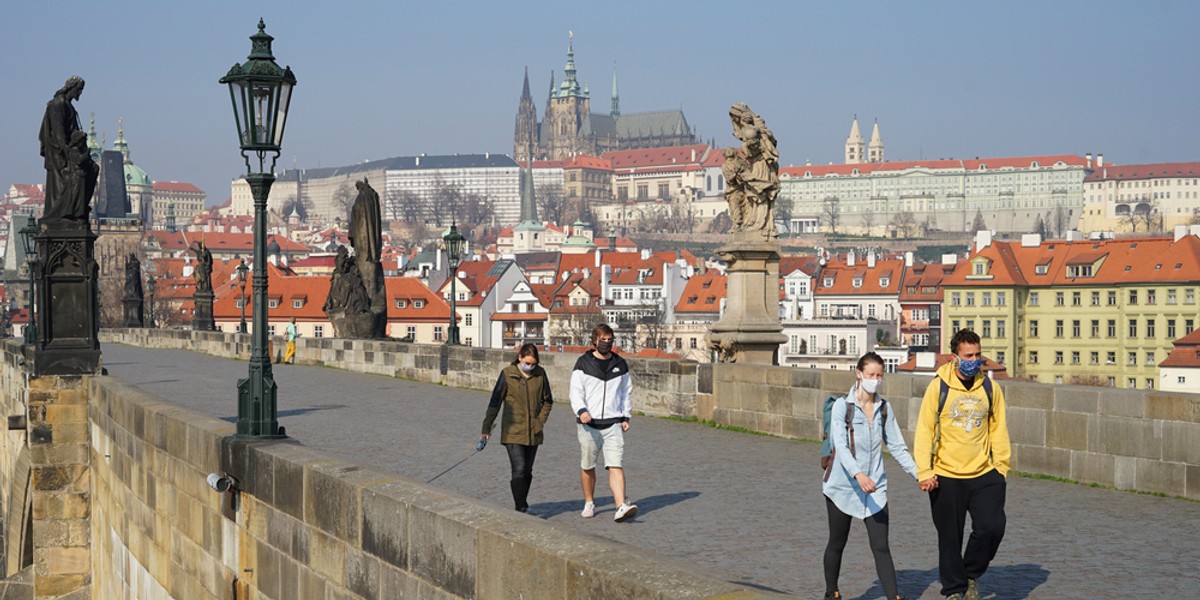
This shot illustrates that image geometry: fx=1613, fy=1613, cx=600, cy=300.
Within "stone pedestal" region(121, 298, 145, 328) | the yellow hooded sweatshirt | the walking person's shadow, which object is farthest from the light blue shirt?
"stone pedestal" region(121, 298, 145, 328)

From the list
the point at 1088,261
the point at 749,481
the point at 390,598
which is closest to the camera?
the point at 390,598

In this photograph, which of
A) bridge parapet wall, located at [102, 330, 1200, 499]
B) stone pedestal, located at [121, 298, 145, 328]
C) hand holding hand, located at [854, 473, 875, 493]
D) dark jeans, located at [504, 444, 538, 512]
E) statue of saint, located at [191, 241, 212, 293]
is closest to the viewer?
hand holding hand, located at [854, 473, 875, 493]

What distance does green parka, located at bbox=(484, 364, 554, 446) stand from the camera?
9.48m

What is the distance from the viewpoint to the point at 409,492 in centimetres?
650

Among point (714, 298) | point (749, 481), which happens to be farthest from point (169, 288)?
point (749, 481)

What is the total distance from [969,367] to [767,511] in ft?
8.89

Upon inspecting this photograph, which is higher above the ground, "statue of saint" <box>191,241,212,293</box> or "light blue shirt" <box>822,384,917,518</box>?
"statue of saint" <box>191,241,212,293</box>

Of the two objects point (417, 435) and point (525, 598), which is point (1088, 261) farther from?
point (525, 598)

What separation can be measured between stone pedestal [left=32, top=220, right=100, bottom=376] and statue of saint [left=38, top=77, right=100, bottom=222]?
0.19m

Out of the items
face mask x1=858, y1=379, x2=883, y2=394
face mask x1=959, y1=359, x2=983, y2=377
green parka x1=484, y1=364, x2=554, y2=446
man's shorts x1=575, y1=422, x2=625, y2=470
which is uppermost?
face mask x1=959, y1=359, x2=983, y2=377

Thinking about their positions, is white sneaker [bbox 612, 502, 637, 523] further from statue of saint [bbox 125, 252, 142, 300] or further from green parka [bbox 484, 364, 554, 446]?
statue of saint [bbox 125, 252, 142, 300]

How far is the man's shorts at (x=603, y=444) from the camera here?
9336 millimetres

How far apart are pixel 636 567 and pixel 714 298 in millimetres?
106444

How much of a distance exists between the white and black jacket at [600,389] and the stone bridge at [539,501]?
1.89ft
